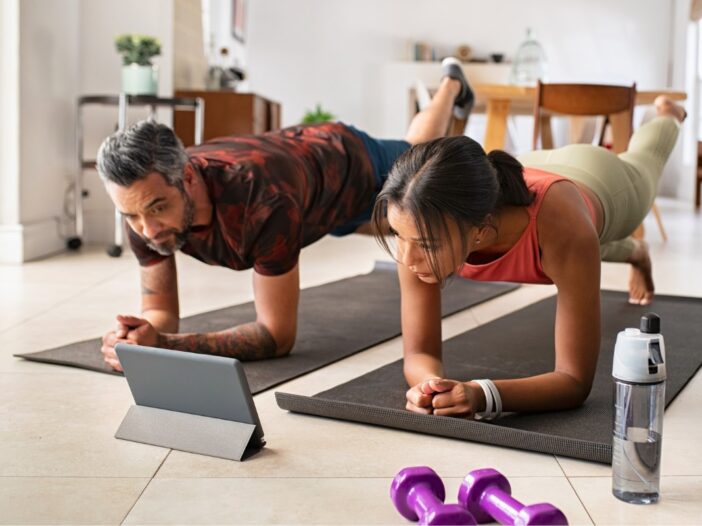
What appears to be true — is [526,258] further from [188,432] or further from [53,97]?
[53,97]

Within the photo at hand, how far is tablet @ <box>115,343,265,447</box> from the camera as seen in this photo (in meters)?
1.60

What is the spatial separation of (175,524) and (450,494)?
433mm

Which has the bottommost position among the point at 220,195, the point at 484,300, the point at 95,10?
the point at 484,300

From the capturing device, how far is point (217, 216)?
2326 mm

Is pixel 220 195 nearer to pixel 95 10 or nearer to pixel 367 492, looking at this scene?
pixel 367 492

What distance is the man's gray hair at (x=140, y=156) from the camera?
207 cm

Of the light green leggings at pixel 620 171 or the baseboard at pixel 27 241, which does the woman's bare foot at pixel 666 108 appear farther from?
the baseboard at pixel 27 241

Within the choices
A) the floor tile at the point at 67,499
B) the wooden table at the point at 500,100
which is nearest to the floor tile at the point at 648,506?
the floor tile at the point at 67,499

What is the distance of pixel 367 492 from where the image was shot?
4.82ft

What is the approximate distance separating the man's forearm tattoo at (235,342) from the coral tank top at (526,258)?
60cm

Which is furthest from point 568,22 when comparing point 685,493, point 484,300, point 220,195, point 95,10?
point 685,493

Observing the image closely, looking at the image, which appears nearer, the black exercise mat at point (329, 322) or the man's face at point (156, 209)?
the man's face at point (156, 209)

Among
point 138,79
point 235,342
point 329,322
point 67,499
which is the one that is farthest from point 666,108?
point 138,79

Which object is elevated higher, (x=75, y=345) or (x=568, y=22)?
(x=568, y=22)
